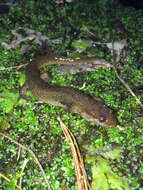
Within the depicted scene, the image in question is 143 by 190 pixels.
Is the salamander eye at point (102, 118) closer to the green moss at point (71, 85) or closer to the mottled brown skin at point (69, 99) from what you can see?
the mottled brown skin at point (69, 99)

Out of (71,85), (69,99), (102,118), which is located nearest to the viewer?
(102,118)

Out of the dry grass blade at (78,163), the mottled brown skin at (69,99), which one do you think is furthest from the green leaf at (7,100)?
the dry grass blade at (78,163)

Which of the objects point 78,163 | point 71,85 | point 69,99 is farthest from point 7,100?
point 78,163

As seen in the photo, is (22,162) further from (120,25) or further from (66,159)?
(120,25)

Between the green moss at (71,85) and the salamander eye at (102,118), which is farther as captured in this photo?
the salamander eye at (102,118)

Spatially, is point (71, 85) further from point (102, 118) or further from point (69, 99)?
point (102, 118)

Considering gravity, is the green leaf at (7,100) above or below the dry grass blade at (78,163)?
above

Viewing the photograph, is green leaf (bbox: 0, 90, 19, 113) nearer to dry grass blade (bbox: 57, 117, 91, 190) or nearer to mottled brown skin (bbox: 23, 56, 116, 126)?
mottled brown skin (bbox: 23, 56, 116, 126)
